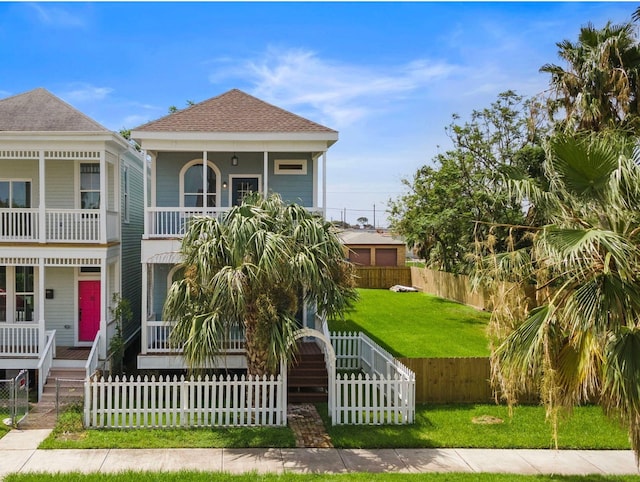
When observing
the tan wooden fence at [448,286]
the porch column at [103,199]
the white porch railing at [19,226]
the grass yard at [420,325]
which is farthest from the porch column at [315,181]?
the tan wooden fence at [448,286]

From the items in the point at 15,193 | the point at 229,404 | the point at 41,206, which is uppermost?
the point at 15,193

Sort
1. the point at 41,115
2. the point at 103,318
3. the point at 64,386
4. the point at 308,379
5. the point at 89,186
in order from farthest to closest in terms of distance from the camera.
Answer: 1. the point at 89,186
2. the point at 41,115
3. the point at 103,318
4. the point at 308,379
5. the point at 64,386

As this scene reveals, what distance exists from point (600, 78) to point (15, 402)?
1741 centimetres

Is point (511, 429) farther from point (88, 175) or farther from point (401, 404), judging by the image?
point (88, 175)

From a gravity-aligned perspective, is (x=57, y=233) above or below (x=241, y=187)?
below

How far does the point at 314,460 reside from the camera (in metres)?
9.66

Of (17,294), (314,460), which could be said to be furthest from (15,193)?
(314,460)

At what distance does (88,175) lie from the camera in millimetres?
16016

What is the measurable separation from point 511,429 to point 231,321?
6412 mm

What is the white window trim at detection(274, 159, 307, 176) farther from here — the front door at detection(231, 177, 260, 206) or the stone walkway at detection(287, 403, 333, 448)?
the stone walkway at detection(287, 403, 333, 448)

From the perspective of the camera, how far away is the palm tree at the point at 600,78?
49.9 feet

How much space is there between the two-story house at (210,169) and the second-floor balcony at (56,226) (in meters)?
1.44

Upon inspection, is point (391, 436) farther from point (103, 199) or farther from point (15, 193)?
point (15, 193)

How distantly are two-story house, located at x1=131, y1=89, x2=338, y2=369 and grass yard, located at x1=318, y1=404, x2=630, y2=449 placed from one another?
4356 mm
